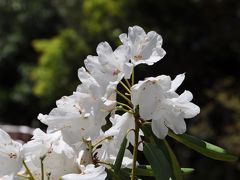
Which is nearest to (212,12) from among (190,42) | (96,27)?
(190,42)

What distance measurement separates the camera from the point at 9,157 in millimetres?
1103

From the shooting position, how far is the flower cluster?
1075mm

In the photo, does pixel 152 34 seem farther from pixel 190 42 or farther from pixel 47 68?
pixel 47 68

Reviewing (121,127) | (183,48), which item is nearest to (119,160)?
(121,127)

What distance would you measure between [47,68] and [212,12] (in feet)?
9.74

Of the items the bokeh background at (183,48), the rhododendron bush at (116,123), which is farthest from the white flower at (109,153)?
the bokeh background at (183,48)

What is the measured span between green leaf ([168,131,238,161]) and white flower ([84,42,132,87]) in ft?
0.45

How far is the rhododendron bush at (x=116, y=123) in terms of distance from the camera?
42.4 inches

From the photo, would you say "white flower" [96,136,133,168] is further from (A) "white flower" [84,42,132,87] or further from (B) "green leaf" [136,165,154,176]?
(A) "white flower" [84,42,132,87]

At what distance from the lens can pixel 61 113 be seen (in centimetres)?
111

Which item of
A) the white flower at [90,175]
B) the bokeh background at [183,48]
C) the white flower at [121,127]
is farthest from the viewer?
the bokeh background at [183,48]

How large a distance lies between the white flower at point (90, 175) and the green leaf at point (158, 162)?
9cm

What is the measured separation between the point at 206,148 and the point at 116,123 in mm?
148

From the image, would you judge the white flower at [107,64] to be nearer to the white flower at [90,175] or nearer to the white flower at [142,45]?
the white flower at [142,45]
